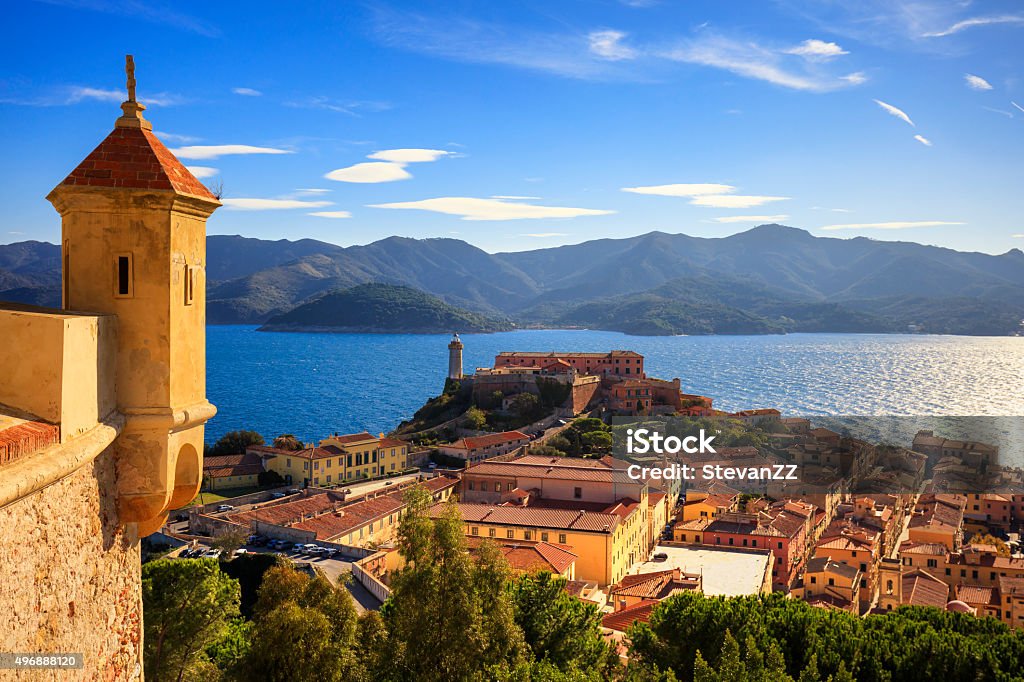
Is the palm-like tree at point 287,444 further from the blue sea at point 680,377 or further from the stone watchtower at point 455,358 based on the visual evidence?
the blue sea at point 680,377

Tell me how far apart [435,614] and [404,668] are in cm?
101

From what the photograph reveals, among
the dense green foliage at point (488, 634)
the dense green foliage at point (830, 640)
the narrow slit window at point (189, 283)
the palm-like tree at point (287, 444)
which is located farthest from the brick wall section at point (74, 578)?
the palm-like tree at point (287, 444)

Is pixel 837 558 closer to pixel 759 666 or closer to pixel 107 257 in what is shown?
pixel 759 666

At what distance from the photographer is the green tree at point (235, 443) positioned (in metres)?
52.6

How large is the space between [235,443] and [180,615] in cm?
4205

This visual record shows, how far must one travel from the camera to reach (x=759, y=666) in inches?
408

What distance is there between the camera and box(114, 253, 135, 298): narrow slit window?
5.27 meters

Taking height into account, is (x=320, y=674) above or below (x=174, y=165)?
below

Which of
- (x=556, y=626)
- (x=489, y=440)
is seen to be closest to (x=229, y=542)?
(x=556, y=626)

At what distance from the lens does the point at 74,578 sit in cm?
454

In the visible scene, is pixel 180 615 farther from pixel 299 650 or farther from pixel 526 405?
pixel 526 405

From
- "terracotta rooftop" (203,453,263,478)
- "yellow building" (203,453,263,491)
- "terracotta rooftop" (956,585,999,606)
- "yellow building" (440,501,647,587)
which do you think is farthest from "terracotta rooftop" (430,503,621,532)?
"terracotta rooftop" (203,453,263,478)

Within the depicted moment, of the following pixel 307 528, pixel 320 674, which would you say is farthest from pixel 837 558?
pixel 320 674

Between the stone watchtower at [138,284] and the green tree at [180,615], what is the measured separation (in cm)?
913
